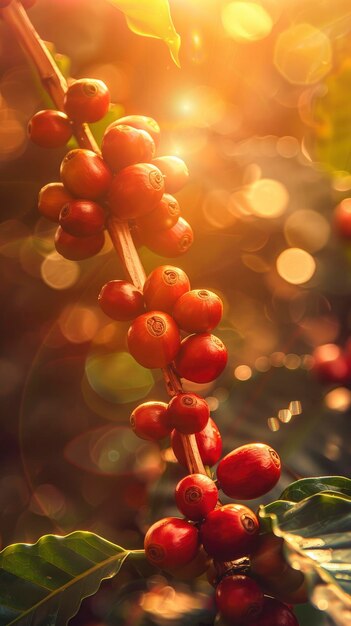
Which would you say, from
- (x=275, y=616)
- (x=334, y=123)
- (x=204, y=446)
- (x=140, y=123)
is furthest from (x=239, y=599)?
(x=334, y=123)

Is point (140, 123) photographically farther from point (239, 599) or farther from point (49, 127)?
point (239, 599)

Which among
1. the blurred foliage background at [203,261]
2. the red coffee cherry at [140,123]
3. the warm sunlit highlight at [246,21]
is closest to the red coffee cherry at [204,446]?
the red coffee cherry at [140,123]

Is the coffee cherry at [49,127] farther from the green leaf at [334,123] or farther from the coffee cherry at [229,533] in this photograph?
the green leaf at [334,123]

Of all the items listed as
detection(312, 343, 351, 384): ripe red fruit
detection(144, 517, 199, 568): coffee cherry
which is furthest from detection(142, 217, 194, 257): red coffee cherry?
detection(312, 343, 351, 384): ripe red fruit

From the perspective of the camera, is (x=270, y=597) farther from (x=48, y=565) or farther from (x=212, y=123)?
(x=212, y=123)

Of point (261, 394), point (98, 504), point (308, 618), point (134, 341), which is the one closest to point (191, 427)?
point (134, 341)

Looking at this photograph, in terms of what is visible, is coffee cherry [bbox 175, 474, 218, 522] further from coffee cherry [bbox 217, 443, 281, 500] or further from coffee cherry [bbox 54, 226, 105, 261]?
coffee cherry [bbox 54, 226, 105, 261]
